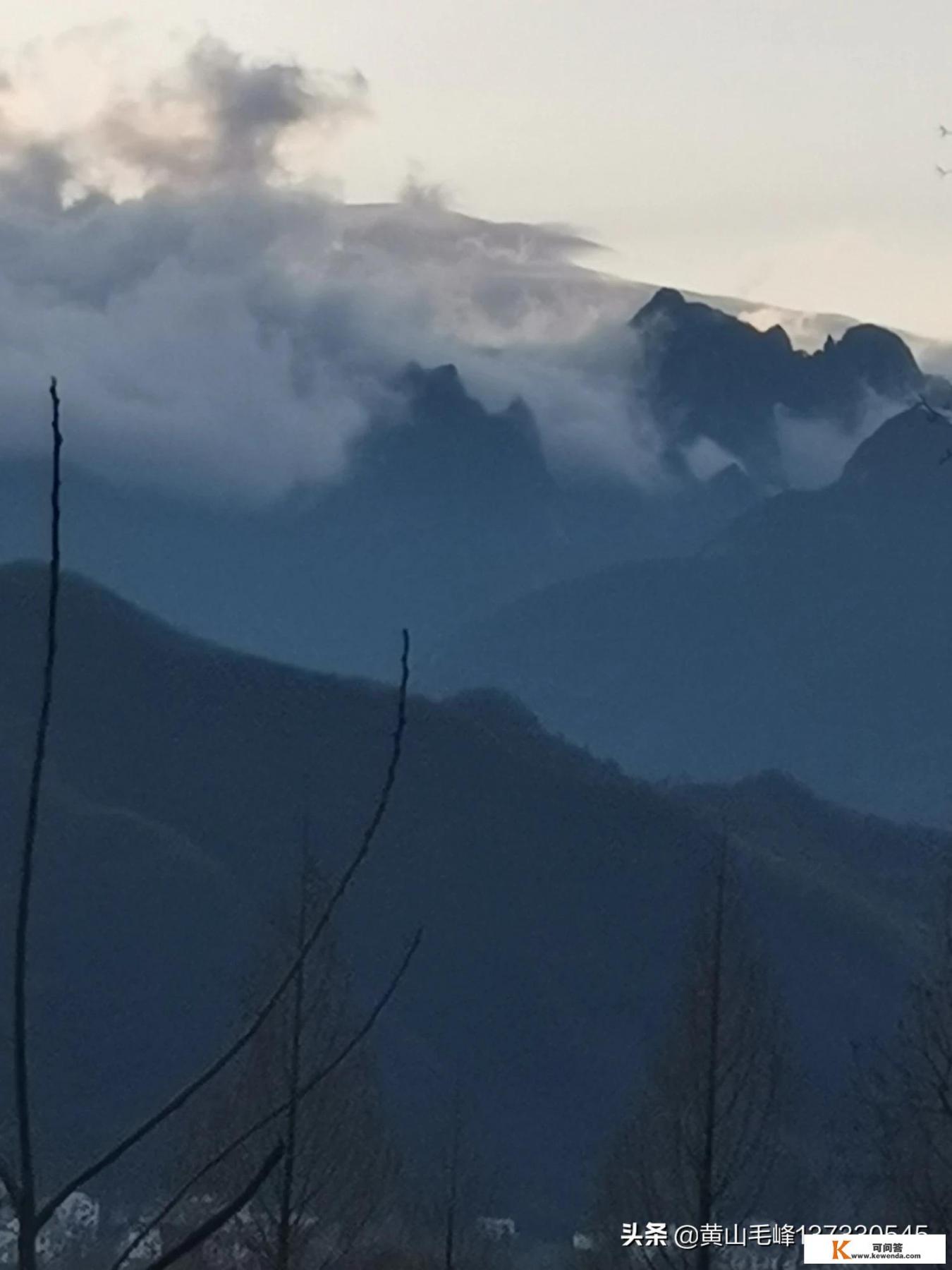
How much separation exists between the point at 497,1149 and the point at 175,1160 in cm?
8099

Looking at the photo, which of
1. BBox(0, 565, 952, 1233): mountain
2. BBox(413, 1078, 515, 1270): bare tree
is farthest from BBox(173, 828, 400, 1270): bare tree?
BBox(0, 565, 952, 1233): mountain

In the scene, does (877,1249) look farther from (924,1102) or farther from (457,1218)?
(457,1218)

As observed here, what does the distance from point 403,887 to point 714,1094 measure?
349 feet

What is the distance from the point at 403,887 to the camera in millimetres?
130250

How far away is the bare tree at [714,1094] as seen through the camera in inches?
962

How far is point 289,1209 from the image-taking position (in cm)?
2331

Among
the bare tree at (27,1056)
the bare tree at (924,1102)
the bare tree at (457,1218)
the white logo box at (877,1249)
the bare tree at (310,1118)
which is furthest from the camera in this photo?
the bare tree at (457,1218)

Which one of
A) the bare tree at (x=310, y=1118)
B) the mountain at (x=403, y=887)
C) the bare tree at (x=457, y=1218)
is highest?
the mountain at (x=403, y=887)

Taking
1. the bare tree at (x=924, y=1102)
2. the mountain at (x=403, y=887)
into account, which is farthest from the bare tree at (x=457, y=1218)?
the mountain at (x=403, y=887)

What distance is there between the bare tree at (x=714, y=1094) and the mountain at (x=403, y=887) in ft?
200

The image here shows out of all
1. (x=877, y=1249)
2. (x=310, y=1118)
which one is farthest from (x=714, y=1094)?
(x=310, y=1118)

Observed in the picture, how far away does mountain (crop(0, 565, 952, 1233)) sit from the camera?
108 m

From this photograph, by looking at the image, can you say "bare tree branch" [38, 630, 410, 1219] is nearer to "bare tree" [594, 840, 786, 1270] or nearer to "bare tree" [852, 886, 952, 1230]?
"bare tree" [852, 886, 952, 1230]

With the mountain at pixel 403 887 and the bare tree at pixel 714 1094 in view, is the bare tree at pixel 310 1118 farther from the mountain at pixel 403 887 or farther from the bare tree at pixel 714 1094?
the mountain at pixel 403 887
